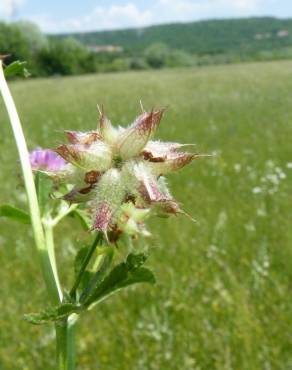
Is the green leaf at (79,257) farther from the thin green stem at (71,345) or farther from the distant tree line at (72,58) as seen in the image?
the distant tree line at (72,58)

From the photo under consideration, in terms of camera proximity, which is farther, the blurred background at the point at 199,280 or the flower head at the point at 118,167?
the blurred background at the point at 199,280

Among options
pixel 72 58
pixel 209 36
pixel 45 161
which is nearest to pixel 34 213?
pixel 45 161

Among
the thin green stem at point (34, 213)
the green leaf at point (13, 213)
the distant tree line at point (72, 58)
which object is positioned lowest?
the distant tree line at point (72, 58)

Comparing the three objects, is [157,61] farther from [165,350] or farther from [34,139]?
[165,350]

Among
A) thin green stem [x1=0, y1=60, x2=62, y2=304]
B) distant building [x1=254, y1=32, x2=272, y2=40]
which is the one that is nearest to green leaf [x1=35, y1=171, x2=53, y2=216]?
thin green stem [x1=0, y1=60, x2=62, y2=304]

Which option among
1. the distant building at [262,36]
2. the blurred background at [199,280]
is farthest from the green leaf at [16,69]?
the distant building at [262,36]
